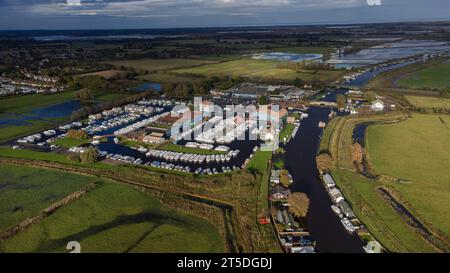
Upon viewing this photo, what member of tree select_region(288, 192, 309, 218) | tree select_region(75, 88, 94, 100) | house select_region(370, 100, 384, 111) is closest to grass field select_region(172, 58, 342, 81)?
house select_region(370, 100, 384, 111)

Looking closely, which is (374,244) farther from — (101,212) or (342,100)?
(342,100)

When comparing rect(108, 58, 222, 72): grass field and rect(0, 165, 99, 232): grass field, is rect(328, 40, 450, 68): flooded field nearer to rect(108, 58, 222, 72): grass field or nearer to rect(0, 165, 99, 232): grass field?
rect(108, 58, 222, 72): grass field

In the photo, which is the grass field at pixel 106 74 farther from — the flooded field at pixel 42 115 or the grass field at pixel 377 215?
the grass field at pixel 377 215

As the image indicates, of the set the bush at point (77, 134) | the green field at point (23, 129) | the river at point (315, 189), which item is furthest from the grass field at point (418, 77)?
the green field at point (23, 129)

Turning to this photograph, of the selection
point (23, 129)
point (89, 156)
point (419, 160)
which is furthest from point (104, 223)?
point (419, 160)

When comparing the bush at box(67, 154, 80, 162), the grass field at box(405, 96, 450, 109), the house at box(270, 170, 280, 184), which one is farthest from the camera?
the grass field at box(405, 96, 450, 109)
